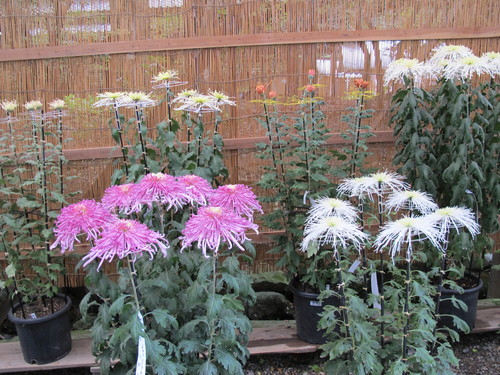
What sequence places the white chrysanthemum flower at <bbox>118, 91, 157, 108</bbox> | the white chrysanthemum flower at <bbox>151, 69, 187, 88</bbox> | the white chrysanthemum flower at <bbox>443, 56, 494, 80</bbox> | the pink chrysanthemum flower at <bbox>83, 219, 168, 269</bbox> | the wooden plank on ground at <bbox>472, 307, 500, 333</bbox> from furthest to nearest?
the wooden plank on ground at <bbox>472, 307, 500, 333</bbox>, the white chrysanthemum flower at <bbox>443, 56, 494, 80</bbox>, the white chrysanthemum flower at <bbox>151, 69, 187, 88</bbox>, the white chrysanthemum flower at <bbox>118, 91, 157, 108</bbox>, the pink chrysanthemum flower at <bbox>83, 219, 168, 269</bbox>

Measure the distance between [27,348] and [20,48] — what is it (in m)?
1.95

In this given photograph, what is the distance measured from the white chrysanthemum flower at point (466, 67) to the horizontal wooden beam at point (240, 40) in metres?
0.67

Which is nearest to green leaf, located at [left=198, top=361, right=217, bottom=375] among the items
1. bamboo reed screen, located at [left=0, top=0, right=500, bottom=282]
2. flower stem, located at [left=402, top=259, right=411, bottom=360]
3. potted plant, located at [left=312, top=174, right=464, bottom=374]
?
potted plant, located at [left=312, top=174, right=464, bottom=374]

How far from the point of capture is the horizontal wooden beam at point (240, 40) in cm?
297

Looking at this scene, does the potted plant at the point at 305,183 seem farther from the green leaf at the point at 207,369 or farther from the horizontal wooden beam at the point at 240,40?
the green leaf at the point at 207,369

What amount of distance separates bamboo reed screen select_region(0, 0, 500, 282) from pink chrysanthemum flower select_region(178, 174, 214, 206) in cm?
138

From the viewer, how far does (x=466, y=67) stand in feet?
8.13

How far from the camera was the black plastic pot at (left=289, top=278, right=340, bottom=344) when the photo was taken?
8.70 ft

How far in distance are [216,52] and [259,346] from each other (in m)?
1.98

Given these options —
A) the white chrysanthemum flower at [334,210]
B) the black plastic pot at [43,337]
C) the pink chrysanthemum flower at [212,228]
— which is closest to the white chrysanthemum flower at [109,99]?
the pink chrysanthemum flower at [212,228]

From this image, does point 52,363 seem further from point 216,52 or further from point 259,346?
point 216,52

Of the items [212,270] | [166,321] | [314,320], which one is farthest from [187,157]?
[314,320]

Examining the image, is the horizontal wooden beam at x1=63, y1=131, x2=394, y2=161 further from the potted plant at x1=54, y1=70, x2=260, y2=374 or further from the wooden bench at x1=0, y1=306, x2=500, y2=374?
the wooden bench at x1=0, y1=306, x2=500, y2=374

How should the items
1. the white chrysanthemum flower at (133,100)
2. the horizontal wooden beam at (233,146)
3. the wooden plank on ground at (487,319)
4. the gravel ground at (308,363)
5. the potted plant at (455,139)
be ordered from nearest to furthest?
the white chrysanthemum flower at (133,100), the potted plant at (455,139), the gravel ground at (308,363), the wooden plank on ground at (487,319), the horizontal wooden beam at (233,146)
